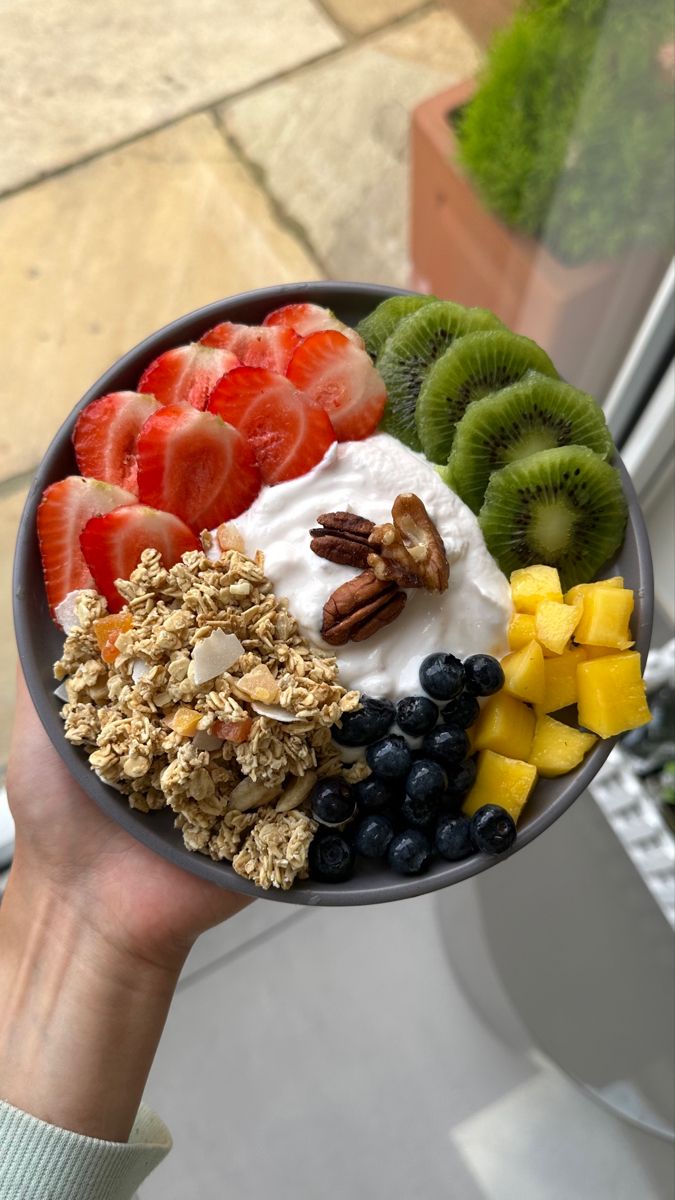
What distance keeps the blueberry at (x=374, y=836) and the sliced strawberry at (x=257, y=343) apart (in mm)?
580

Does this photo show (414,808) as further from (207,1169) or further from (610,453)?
(207,1169)

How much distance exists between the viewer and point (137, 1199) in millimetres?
1850

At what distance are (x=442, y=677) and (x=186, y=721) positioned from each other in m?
0.29

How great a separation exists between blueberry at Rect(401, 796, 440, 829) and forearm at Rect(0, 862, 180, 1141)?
47cm

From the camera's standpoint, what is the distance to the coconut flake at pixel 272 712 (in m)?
1.16

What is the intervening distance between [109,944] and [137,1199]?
740 millimetres

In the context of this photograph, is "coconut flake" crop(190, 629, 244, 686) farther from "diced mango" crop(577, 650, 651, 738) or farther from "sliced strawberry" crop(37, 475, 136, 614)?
"diced mango" crop(577, 650, 651, 738)

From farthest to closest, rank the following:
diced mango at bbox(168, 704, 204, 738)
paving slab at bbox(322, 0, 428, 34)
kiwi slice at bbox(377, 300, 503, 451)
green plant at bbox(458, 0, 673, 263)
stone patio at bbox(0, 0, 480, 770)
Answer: paving slab at bbox(322, 0, 428, 34)
stone patio at bbox(0, 0, 480, 770)
green plant at bbox(458, 0, 673, 263)
kiwi slice at bbox(377, 300, 503, 451)
diced mango at bbox(168, 704, 204, 738)

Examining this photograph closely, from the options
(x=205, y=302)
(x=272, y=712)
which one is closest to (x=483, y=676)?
(x=272, y=712)

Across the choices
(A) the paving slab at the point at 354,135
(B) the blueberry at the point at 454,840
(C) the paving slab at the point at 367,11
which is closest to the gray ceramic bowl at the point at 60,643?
(B) the blueberry at the point at 454,840

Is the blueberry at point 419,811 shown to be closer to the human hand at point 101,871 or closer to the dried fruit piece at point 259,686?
the dried fruit piece at point 259,686

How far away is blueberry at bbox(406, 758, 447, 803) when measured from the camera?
1.19m

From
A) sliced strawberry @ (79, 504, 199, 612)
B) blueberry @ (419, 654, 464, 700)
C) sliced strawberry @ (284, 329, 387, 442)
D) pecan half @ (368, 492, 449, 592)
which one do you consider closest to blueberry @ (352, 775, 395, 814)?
blueberry @ (419, 654, 464, 700)

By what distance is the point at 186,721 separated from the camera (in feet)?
3.78
